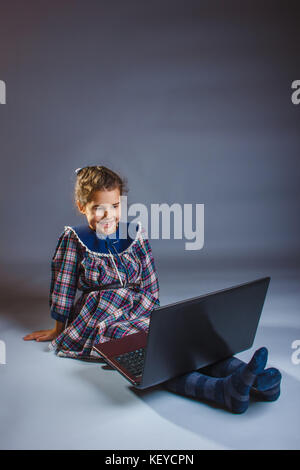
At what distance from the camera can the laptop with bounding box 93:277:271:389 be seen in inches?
48.7

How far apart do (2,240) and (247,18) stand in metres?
1.86

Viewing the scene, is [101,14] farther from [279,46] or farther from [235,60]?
[279,46]

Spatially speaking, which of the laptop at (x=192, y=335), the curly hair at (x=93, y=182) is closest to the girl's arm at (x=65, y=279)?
the curly hair at (x=93, y=182)

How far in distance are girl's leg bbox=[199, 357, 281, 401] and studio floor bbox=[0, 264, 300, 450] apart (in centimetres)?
3

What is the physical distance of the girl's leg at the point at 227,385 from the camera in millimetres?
1234

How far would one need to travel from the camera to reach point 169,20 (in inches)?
114

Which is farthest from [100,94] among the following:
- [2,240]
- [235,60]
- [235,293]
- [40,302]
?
[235,293]

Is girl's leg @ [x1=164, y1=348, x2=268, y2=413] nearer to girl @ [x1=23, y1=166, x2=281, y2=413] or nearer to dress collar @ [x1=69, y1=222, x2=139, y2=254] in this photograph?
girl @ [x1=23, y1=166, x2=281, y2=413]

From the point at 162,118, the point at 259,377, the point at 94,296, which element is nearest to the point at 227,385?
the point at 259,377

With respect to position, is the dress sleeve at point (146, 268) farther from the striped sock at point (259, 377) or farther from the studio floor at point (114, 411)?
the striped sock at point (259, 377)

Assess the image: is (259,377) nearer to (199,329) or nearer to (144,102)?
(199,329)

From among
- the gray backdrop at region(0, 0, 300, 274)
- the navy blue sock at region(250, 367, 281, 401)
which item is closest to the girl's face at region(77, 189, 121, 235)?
the navy blue sock at region(250, 367, 281, 401)

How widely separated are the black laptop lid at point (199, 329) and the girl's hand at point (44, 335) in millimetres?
596
